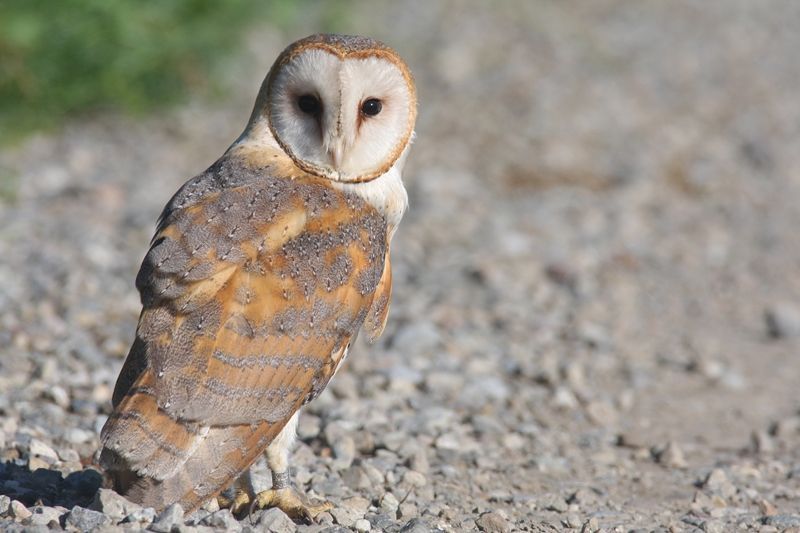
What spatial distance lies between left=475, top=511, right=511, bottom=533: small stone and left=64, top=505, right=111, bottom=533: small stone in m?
1.63

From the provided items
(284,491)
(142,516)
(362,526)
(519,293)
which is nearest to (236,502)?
(284,491)

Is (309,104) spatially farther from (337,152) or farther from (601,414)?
(601,414)

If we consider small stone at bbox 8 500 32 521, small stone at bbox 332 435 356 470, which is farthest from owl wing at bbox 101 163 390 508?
small stone at bbox 332 435 356 470

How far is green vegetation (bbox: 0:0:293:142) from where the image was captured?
11289 mm

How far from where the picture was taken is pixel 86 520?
4.44m

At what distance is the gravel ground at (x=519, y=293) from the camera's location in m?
5.77

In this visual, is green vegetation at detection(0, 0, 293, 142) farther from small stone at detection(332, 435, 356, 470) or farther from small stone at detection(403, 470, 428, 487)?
small stone at detection(403, 470, 428, 487)

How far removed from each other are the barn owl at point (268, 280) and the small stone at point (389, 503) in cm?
34

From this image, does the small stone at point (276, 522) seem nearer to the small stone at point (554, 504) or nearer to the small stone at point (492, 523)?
the small stone at point (492, 523)

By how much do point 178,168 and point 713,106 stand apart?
21.5ft

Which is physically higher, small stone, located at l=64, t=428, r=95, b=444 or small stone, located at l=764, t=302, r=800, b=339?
small stone, located at l=64, t=428, r=95, b=444

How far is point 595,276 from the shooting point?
32.0 ft

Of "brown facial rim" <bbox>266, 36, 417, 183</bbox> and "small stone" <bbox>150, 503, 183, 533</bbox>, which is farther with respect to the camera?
"brown facial rim" <bbox>266, 36, 417, 183</bbox>

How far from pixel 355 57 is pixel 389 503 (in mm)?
2020
